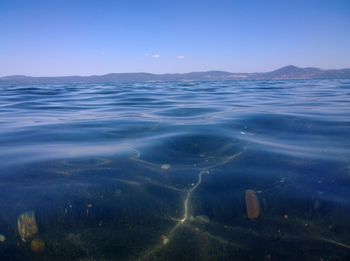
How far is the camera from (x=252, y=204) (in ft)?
8.71

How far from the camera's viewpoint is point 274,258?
80.5 inches

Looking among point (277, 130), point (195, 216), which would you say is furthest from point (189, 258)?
point (277, 130)

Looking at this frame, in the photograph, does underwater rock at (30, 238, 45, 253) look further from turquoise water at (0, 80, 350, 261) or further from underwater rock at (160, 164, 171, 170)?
underwater rock at (160, 164, 171, 170)

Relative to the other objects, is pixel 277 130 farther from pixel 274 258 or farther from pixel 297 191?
pixel 274 258

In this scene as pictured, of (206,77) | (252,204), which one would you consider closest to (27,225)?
(252,204)

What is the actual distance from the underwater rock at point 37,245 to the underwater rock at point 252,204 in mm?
1684

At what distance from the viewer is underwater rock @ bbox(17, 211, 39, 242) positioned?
2.25 m

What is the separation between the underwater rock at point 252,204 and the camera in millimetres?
2532

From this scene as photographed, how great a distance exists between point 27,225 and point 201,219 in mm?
1448

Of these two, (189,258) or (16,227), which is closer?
(189,258)

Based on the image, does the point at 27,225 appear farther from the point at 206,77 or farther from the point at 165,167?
the point at 206,77

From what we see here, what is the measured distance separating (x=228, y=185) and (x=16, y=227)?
77.7 inches

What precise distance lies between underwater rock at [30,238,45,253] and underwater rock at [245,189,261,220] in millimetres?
1684

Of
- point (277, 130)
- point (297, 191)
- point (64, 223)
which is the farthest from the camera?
point (277, 130)
